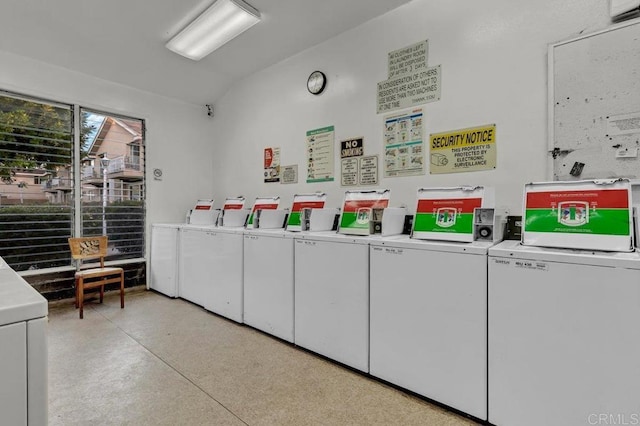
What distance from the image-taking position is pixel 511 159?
222 centimetres

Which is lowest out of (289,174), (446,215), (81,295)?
(81,295)

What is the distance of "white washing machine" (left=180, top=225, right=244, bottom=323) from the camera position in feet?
10.2

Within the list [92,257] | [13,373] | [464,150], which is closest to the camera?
[13,373]

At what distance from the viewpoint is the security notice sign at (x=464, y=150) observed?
2.32m

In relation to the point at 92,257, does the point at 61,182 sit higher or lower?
higher

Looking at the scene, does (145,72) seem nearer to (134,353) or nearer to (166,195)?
(166,195)

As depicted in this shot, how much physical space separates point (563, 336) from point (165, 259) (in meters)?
4.08

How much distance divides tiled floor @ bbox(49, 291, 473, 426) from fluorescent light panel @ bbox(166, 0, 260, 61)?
9.51ft

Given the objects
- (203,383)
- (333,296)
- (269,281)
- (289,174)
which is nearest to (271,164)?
(289,174)

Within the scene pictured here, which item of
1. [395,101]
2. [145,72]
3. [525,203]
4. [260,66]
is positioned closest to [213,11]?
[260,66]

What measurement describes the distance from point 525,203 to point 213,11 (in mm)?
2961

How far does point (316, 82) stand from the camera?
3.38 metres

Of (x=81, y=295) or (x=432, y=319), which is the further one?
(x=81, y=295)

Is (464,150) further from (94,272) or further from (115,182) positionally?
(115,182)
